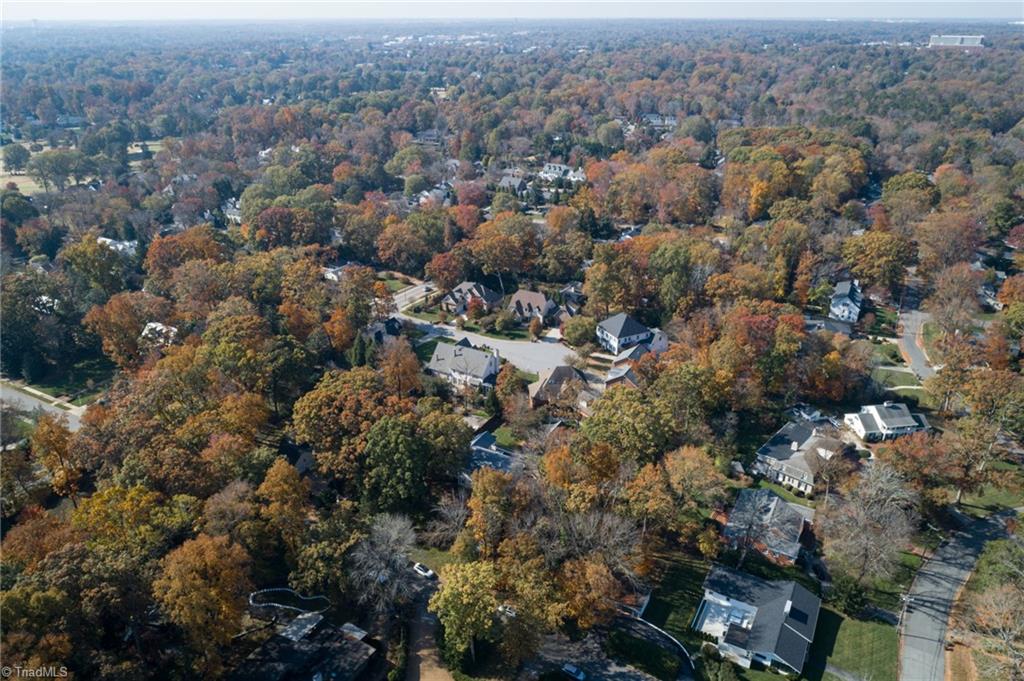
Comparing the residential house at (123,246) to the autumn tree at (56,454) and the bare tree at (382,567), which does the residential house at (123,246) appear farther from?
the bare tree at (382,567)

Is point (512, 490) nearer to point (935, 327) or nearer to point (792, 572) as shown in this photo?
point (792, 572)

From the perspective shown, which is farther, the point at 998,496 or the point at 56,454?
the point at 998,496

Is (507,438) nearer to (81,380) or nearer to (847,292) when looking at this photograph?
(81,380)

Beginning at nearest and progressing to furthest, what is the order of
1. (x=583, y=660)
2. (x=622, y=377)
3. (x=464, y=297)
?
(x=583, y=660)
(x=622, y=377)
(x=464, y=297)

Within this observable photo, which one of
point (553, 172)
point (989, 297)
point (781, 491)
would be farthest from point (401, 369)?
point (553, 172)

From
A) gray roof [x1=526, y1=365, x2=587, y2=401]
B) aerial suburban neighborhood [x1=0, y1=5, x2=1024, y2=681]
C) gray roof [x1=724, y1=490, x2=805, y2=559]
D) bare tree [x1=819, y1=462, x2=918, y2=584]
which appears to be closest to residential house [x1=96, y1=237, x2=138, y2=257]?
aerial suburban neighborhood [x1=0, y1=5, x2=1024, y2=681]

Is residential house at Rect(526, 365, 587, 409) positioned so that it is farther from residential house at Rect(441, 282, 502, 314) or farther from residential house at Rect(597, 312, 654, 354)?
residential house at Rect(441, 282, 502, 314)

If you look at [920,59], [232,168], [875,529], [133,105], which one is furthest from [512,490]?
[920,59]
